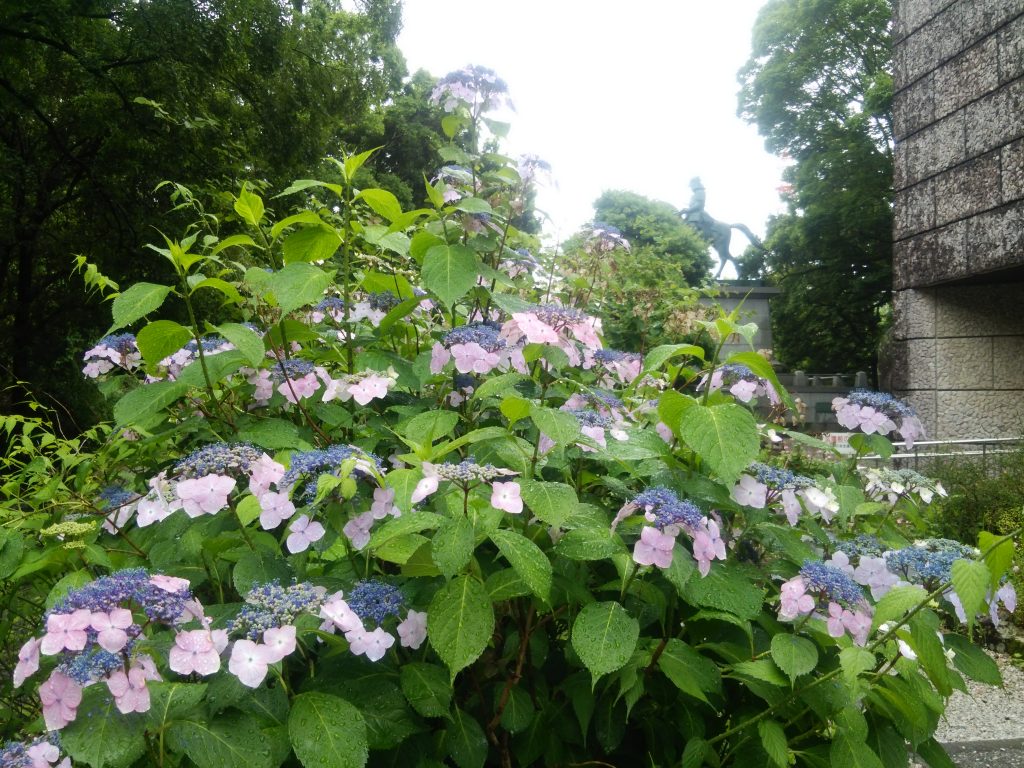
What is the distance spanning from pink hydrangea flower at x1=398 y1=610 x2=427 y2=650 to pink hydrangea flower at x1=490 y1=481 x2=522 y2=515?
24 centimetres

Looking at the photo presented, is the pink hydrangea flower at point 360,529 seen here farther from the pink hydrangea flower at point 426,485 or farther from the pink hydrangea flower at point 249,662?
the pink hydrangea flower at point 249,662

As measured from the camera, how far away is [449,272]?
1.50 metres

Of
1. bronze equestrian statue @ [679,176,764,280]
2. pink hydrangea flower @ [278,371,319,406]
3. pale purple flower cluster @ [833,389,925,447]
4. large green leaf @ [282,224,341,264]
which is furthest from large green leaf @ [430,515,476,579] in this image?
bronze equestrian statue @ [679,176,764,280]

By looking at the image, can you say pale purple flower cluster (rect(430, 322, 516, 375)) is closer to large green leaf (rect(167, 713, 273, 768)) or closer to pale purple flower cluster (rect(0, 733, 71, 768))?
large green leaf (rect(167, 713, 273, 768))

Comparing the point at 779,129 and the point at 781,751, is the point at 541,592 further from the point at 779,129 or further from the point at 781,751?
the point at 779,129

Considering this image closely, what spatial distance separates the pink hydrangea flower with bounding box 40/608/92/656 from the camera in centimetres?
84

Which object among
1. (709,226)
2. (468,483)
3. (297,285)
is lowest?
(468,483)

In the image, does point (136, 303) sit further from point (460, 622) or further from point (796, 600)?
point (796, 600)

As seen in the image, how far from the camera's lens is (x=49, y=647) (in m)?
0.84

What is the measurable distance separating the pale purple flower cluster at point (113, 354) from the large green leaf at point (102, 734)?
1.15m

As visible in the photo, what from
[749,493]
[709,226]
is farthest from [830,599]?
[709,226]

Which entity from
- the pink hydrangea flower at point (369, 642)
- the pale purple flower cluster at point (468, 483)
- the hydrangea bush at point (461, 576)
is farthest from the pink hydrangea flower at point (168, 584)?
the pale purple flower cluster at point (468, 483)

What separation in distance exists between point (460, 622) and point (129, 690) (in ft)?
1.38

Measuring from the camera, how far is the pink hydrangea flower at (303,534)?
3.64ft
